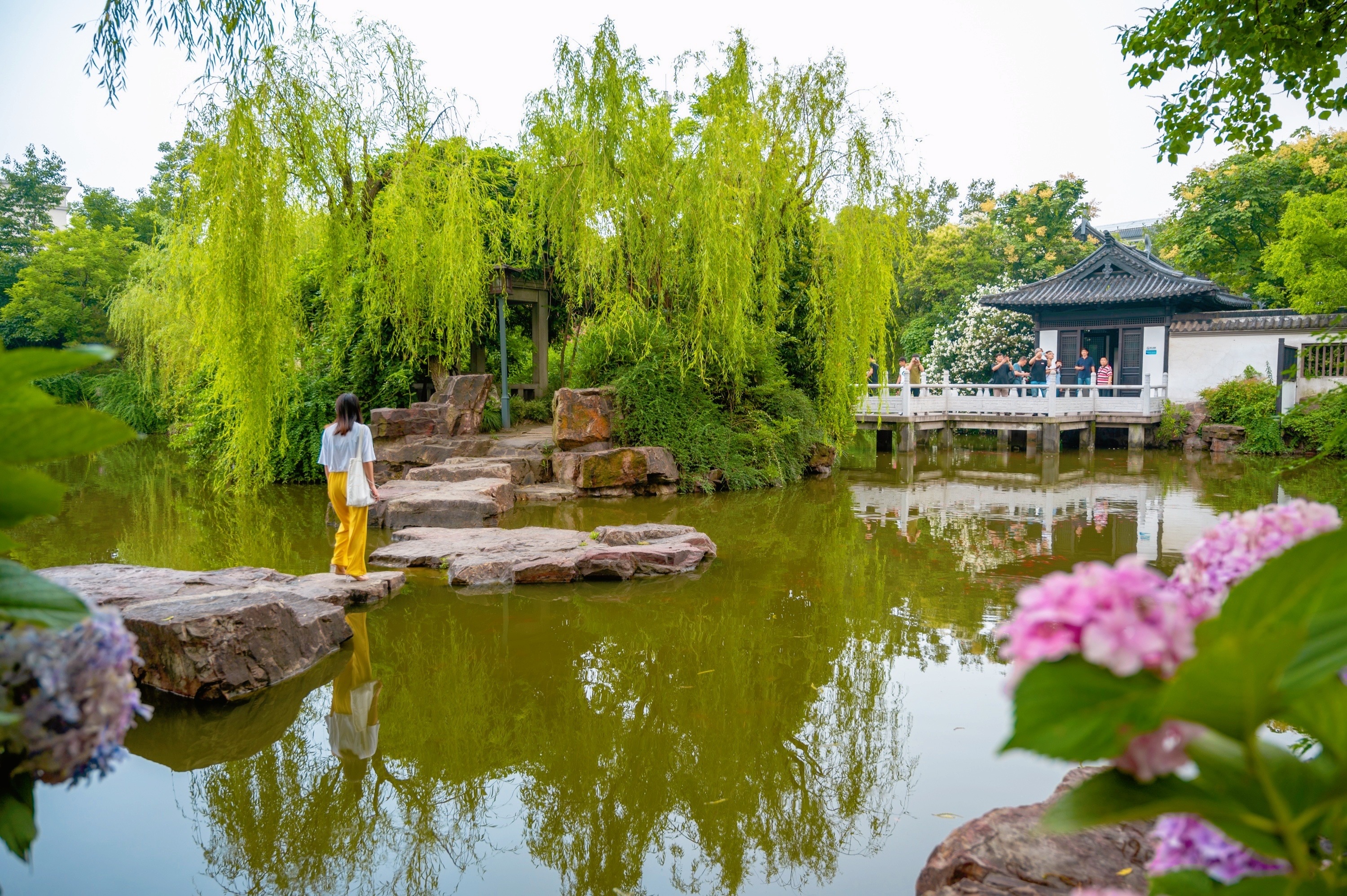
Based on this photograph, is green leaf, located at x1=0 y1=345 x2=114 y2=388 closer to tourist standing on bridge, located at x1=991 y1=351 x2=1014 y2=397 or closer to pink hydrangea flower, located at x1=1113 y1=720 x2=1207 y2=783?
pink hydrangea flower, located at x1=1113 y1=720 x2=1207 y2=783

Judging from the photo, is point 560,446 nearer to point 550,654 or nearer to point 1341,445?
point 550,654

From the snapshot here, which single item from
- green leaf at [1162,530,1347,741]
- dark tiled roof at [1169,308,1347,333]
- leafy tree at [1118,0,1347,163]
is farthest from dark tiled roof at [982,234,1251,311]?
green leaf at [1162,530,1347,741]

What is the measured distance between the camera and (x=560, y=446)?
416 inches

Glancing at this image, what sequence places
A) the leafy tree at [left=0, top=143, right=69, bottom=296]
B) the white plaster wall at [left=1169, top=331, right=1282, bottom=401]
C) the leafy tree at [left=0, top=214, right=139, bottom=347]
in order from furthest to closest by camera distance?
the leafy tree at [left=0, top=143, right=69, bottom=296] < the leafy tree at [left=0, top=214, right=139, bottom=347] < the white plaster wall at [left=1169, top=331, right=1282, bottom=401]

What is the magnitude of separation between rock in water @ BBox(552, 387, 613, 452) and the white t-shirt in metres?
4.94

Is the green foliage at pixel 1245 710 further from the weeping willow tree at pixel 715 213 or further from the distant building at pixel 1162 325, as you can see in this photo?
the distant building at pixel 1162 325

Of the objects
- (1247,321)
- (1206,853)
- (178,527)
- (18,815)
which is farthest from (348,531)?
(1247,321)

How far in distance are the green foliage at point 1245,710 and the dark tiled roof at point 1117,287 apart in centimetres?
1994

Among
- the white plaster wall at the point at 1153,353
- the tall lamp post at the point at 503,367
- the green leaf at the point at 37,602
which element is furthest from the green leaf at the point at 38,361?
the white plaster wall at the point at 1153,353

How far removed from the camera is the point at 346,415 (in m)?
5.51

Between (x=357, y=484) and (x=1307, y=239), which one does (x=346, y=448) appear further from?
(x=1307, y=239)

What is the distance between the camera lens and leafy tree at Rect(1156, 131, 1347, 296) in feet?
60.7

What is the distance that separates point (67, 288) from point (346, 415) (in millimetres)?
22210

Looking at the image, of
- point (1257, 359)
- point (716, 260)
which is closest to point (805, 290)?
point (716, 260)
